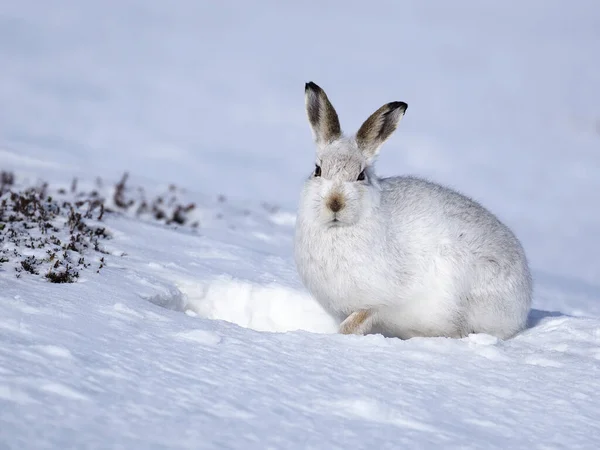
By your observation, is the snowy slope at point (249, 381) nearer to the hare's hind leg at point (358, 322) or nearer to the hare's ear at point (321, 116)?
the hare's hind leg at point (358, 322)

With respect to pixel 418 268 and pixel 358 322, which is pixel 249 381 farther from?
pixel 418 268

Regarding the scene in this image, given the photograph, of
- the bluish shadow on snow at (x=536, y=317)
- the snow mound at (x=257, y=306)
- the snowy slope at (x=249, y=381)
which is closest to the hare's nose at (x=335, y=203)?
the snowy slope at (x=249, y=381)

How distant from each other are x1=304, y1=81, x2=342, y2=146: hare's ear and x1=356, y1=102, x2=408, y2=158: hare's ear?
203mm

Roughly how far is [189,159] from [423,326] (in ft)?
43.3

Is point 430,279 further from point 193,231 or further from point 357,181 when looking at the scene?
point 193,231

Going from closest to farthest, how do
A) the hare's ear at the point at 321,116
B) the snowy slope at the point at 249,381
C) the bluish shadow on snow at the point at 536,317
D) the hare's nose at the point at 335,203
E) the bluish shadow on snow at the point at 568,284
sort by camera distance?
the snowy slope at the point at 249,381 < the hare's nose at the point at 335,203 < the hare's ear at the point at 321,116 < the bluish shadow on snow at the point at 536,317 < the bluish shadow on snow at the point at 568,284

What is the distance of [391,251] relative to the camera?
17.1 ft

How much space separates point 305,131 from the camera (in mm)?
23406

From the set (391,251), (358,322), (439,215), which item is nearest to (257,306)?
(358,322)

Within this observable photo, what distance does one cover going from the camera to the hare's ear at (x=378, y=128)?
5.42m

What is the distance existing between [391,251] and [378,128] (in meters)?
0.91

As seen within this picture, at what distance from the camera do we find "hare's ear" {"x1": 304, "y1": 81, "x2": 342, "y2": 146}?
550 centimetres

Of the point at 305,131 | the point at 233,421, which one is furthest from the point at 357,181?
the point at 305,131

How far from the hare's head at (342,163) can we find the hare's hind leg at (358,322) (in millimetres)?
Answer: 643
